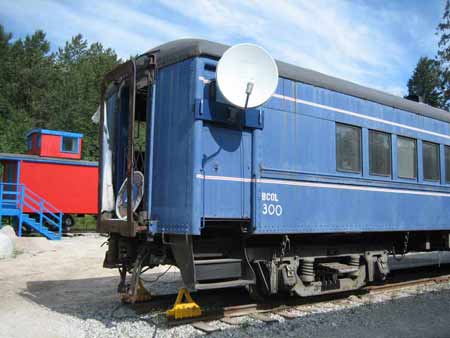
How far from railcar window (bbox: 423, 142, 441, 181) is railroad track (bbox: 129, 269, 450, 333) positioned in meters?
2.44

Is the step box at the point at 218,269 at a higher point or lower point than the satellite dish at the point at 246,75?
lower

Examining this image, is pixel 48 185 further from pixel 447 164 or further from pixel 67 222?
pixel 447 164

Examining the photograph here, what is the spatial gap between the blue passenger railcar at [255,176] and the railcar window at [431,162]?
1.82 feet

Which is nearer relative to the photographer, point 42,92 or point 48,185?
point 48,185

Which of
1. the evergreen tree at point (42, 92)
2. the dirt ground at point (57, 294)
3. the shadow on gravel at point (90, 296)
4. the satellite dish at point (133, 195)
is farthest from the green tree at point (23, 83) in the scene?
the satellite dish at point (133, 195)

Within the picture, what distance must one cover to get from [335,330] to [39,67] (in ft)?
155

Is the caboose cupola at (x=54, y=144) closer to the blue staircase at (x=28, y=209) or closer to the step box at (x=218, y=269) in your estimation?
the blue staircase at (x=28, y=209)

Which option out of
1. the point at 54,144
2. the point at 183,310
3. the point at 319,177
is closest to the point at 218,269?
the point at 183,310

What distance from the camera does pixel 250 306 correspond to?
7266mm

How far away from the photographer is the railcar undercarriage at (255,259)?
20.7 feet

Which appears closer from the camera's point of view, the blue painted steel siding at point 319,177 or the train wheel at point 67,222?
the blue painted steel siding at point 319,177

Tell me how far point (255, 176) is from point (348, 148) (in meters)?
2.32

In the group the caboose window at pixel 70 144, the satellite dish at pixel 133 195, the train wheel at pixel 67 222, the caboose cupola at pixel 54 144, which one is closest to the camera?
the satellite dish at pixel 133 195

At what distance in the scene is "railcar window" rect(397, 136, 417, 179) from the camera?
912 cm
